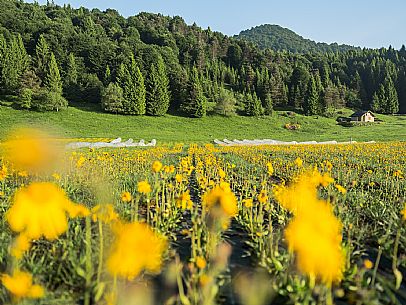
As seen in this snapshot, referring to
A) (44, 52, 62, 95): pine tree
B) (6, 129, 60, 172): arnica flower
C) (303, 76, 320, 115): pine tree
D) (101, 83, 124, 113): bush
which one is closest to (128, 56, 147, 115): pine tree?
(101, 83, 124, 113): bush

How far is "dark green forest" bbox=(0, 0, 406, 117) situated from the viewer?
149 feet

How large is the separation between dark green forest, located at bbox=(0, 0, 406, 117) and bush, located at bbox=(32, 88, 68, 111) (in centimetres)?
11

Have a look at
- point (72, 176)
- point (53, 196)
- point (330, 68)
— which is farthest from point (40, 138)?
point (330, 68)

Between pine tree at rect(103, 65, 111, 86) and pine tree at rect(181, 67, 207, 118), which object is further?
pine tree at rect(103, 65, 111, 86)

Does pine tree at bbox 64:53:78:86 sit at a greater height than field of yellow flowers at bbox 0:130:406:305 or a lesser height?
greater

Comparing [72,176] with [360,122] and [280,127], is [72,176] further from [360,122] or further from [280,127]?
[360,122]

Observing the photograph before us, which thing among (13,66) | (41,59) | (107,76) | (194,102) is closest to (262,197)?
(194,102)

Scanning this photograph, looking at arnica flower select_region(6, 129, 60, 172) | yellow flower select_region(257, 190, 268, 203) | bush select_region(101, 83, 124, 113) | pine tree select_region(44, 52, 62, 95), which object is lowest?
yellow flower select_region(257, 190, 268, 203)

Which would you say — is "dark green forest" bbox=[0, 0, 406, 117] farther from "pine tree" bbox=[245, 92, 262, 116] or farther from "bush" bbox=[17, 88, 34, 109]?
"pine tree" bbox=[245, 92, 262, 116]

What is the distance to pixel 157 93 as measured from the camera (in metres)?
47.1

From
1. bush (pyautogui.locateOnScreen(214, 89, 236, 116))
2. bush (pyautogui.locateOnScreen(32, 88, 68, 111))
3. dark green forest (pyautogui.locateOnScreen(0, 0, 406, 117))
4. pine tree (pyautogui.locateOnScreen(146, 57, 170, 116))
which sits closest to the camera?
bush (pyautogui.locateOnScreen(32, 88, 68, 111))

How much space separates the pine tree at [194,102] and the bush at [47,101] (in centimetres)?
1571

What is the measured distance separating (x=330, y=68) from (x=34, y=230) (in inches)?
3692

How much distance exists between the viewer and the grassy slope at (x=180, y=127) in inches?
1380
